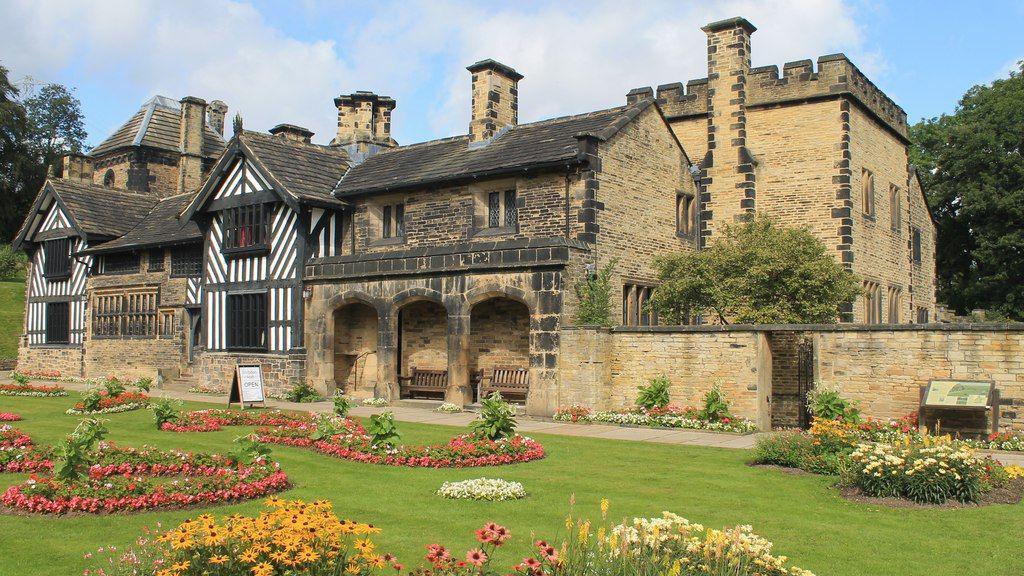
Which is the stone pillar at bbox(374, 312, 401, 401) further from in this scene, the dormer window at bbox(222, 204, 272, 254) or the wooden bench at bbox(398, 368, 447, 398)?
A: the dormer window at bbox(222, 204, 272, 254)

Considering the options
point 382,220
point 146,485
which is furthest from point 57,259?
point 146,485

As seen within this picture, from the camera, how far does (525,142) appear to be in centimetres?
2300

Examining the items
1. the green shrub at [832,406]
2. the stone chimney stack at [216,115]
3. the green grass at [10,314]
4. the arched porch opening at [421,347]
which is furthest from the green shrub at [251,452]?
the stone chimney stack at [216,115]

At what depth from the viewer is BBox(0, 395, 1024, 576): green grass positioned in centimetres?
Result: 736

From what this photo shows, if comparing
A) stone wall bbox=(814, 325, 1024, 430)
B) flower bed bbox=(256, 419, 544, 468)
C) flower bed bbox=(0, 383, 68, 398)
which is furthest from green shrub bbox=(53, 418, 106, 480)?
flower bed bbox=(0, 383, 68, 398)

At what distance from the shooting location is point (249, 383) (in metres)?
19.9

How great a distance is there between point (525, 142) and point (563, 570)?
60.7ft

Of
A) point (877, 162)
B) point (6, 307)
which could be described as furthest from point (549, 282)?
point (6, 307)

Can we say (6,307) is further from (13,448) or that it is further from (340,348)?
(13,448)

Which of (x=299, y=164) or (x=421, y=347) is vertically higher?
(x=299, y=164)

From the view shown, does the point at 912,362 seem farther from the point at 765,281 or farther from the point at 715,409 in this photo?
the point at 765,281

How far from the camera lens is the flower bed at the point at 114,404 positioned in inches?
744

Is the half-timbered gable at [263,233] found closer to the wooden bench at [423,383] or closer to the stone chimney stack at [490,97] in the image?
the wooden bench at [423,383]

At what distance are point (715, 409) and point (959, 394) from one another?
4.52 meters
